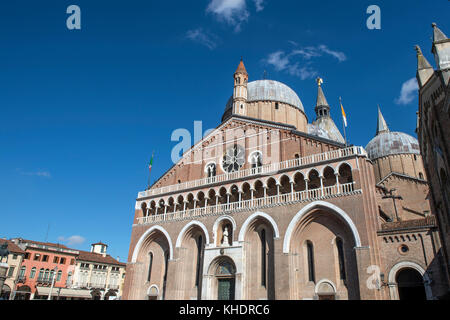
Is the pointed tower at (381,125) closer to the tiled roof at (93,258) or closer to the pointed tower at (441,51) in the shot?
the pointed tower at (441,51)

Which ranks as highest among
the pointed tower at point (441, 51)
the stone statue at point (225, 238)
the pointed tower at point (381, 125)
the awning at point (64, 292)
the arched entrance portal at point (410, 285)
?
the pointed tower at point (381, 125)

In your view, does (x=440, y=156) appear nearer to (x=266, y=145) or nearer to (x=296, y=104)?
(x=266, y=145)

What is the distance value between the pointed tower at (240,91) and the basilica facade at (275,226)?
105 millimetres

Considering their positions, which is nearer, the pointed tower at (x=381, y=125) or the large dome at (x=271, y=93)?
the large dome at (x=271, y=93)

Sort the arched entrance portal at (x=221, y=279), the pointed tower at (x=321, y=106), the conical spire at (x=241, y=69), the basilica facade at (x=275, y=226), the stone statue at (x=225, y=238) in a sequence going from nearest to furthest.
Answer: the basilica facade at (x=275, y=226)
the arched entrance portal at (x=221, y=279)
the stone statue at (x=225, y=238)
the conical spire at (x=241, y=69)
the pointed tower at (x=321, y=106)

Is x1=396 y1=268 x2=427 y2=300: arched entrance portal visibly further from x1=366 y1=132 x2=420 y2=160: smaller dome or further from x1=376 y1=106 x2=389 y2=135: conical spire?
x1=376 y1=106 x2=389 y2=135: conical spire

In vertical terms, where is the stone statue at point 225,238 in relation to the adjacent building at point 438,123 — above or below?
below

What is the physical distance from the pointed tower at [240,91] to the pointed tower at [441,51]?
17.7 meters

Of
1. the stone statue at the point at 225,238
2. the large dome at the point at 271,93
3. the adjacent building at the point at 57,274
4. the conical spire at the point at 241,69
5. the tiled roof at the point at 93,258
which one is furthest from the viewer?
the tiled roof at the point at 93,258

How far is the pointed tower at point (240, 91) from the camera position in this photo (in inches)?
1205

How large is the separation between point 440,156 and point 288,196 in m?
9.26

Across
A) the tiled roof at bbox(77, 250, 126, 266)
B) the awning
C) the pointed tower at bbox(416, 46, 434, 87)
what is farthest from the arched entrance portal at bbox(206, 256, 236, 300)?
the tiled roof at bbox(77, 250, 126, 266)

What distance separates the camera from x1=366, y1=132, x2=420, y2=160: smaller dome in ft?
125

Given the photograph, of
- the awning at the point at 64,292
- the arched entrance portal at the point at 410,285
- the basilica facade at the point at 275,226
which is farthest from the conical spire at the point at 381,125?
the awning at the point at 64,292
